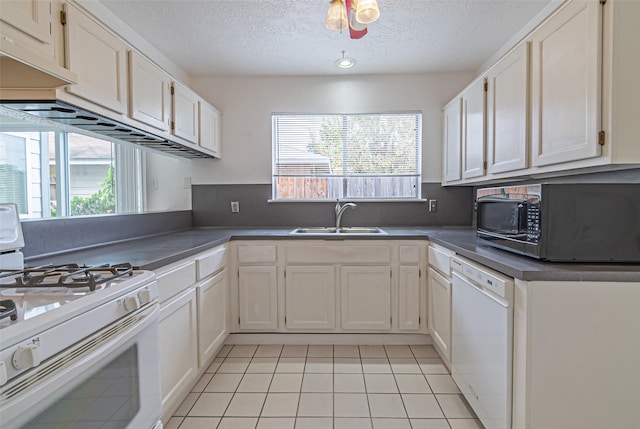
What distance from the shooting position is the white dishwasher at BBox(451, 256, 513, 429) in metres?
1.33

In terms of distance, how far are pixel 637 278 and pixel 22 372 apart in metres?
1.90

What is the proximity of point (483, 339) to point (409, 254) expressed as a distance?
3.33 ft

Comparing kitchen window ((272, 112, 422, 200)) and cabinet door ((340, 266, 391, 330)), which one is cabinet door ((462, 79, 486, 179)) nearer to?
kitchen window ((272, 112, 422, 200))

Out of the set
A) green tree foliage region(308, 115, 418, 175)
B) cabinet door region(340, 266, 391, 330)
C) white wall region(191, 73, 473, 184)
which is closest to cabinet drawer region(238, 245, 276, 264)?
cabinet door region(340, 266, 391, 330)

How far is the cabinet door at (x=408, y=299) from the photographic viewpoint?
2.51 m

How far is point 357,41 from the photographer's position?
2.46m

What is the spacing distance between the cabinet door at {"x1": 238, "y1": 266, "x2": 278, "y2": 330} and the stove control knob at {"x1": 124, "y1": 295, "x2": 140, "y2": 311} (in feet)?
4.79

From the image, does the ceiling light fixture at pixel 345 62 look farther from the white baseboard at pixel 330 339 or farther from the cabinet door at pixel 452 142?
the white baseboard at pixel 330 339

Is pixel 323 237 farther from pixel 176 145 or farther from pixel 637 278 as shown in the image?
pixel 637 278

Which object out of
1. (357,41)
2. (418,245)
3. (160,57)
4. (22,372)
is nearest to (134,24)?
(160,57)

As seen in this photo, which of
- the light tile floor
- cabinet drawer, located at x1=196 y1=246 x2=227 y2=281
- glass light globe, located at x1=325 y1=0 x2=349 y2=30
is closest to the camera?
glass light globe, located at x1=325 y1=0 x2=349 y2=30

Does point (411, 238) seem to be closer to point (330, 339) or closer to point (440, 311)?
point (440, 311)

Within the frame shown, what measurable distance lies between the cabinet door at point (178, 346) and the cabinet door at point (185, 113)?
1.20 m

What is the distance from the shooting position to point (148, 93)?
1.95 meters
